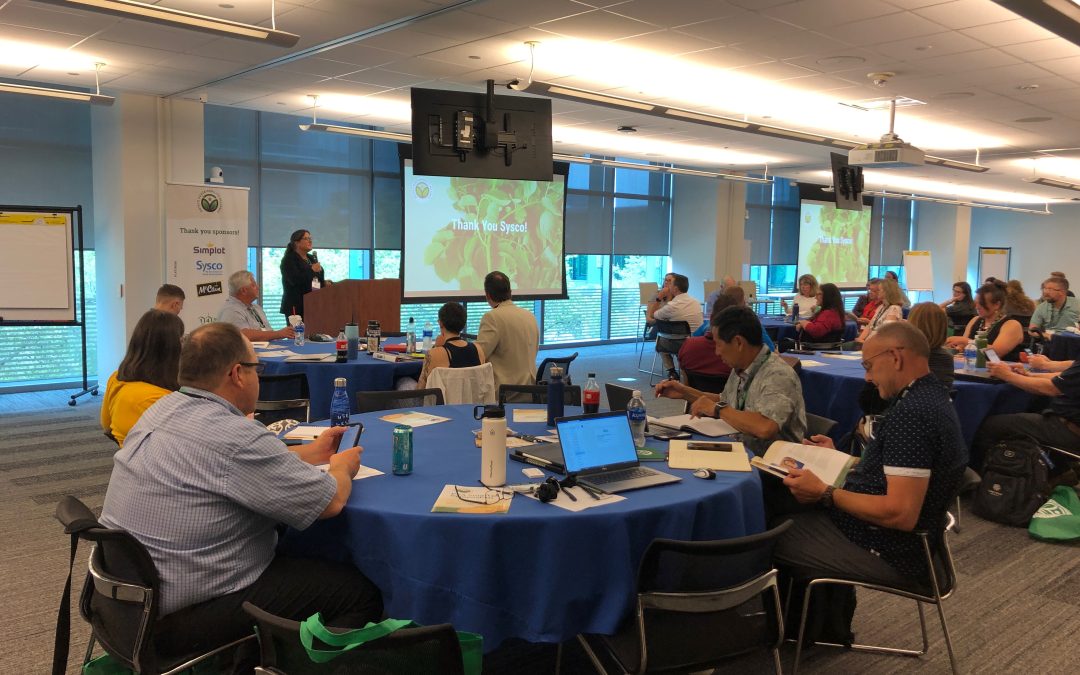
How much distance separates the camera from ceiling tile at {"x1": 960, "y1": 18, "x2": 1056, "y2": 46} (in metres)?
5.55

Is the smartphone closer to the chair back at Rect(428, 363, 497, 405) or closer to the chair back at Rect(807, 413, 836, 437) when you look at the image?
the chair back at Rect(807, 413, 836, 437)

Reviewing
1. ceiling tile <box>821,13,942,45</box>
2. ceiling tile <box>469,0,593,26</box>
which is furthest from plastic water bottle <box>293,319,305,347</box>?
ceiling tile <box>821,13,942,45</box>

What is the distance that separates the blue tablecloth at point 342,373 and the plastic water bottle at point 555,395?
2.34m

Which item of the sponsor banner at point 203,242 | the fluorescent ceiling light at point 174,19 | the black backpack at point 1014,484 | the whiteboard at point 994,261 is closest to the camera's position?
the fluorescent ceiling light at point 174,19

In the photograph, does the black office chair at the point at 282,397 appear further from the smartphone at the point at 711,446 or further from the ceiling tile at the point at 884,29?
the ceiling tile at the point at 884,29

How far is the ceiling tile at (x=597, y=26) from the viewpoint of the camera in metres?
5.59

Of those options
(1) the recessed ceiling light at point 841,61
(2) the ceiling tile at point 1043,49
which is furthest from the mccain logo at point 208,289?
(2) the ceiling tile at point 1043,49

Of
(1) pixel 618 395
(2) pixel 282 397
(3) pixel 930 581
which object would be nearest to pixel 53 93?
(2) pixel 282 397

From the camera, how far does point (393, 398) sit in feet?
14.5

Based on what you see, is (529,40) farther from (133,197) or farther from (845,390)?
(133,197)

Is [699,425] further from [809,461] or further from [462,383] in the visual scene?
[462,383]

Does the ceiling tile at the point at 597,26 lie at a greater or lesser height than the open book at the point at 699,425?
greater

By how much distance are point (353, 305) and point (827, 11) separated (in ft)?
14.6

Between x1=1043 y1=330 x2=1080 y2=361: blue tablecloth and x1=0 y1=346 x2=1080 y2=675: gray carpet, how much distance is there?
4.09 meters
